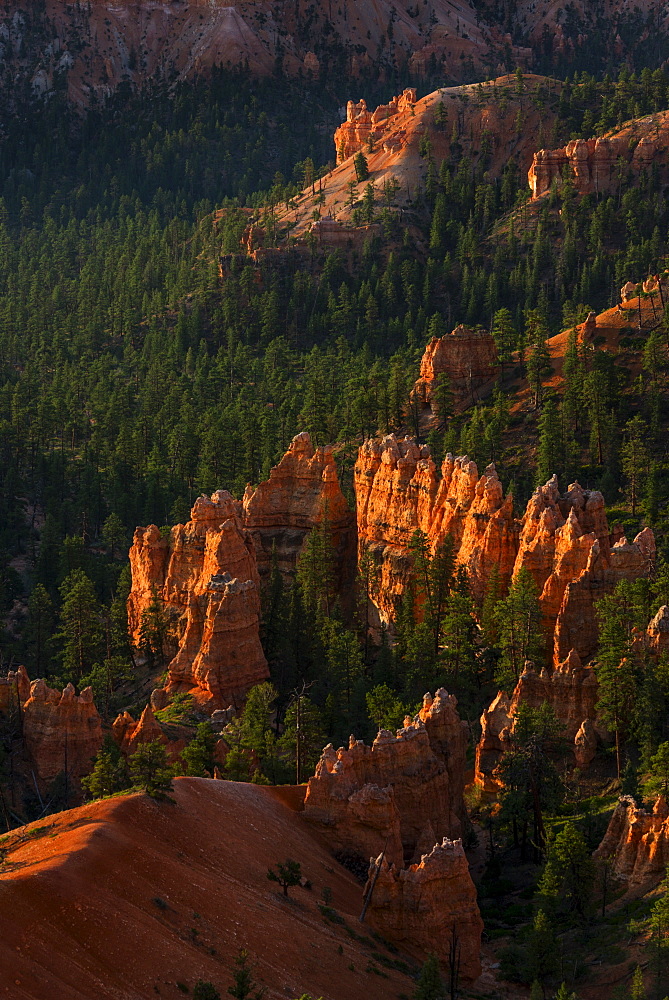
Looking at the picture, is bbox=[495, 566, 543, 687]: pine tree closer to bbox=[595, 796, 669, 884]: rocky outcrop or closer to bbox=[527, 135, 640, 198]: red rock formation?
bbox=[595, 796, 669, 884]: rocky outcrop

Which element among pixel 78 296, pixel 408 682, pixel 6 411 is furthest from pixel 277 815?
pixel 78 296

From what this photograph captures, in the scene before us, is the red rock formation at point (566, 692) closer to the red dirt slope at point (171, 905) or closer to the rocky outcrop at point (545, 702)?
the rocky outcrop at point (545, 702)

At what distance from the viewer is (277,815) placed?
5872 cm

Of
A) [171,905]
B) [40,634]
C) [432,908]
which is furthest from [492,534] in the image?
[171,905]

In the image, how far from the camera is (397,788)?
206ft

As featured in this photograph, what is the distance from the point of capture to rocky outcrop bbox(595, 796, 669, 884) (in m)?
57.7

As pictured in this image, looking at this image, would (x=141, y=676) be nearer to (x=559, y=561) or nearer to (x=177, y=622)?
(x=177, y=622)

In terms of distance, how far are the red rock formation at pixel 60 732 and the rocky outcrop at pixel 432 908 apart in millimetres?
22368

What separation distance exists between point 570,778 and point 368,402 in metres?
54.8

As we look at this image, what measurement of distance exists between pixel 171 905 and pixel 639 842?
21077mm

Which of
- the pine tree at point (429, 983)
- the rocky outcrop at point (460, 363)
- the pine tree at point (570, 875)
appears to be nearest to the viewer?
the pine tree at point (429, 983)

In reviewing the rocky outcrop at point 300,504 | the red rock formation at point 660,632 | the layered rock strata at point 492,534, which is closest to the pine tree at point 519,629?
the layered rock strata at point 492,534

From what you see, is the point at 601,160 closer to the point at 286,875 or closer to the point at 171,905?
the point at 286,875

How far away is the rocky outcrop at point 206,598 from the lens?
8300 cm
